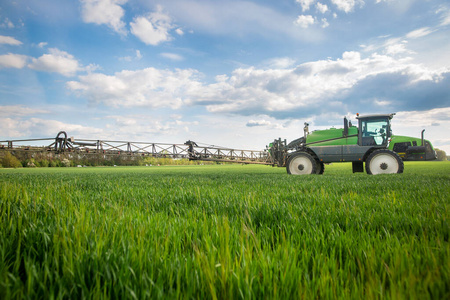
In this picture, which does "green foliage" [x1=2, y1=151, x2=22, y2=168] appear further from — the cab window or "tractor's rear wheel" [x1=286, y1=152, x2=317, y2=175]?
the cab window

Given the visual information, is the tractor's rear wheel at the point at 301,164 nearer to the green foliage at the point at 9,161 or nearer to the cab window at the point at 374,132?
the cab window at the point at 374,132

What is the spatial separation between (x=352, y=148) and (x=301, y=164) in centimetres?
252

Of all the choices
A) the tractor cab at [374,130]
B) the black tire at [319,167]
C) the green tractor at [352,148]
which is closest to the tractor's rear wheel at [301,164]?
the green tractor at [352,148]

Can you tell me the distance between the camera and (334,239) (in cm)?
167

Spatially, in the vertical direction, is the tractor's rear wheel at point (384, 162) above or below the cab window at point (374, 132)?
below

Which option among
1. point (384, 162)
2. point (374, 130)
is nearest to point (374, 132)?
point (374, 130)

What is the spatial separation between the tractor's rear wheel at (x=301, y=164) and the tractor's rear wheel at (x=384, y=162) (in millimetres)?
2473

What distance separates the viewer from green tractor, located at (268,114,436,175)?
35.2 ft

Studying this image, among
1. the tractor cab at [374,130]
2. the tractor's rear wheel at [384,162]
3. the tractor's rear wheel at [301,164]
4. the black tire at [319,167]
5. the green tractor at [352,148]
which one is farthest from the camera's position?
the black tire at [319,167]

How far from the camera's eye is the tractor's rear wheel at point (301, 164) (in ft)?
38.9

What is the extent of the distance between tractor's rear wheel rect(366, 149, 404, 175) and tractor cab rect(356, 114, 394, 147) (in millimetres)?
587

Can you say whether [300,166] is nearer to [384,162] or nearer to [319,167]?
[319,167]

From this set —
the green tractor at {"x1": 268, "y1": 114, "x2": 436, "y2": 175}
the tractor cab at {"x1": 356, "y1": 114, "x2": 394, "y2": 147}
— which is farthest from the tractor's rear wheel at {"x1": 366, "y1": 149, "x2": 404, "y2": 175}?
the tractor cab at {"x1": 356, "y1": 114, "x2": 394, "y2": 147}

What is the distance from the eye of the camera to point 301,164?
12148 mm
